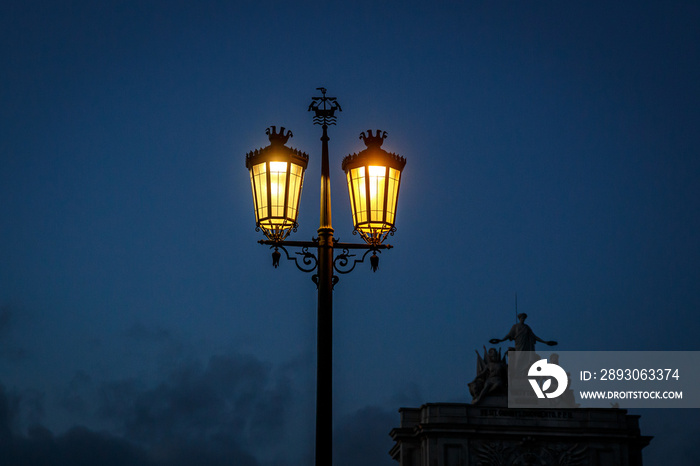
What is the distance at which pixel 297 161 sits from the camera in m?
9.79

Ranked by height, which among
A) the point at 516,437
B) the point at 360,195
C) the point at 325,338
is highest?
the point at 516,437

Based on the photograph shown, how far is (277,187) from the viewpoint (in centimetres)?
970

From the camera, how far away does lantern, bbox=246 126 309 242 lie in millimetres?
9688

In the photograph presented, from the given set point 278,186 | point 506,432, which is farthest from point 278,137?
point 506,432

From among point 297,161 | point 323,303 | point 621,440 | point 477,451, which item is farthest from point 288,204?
point 621,440

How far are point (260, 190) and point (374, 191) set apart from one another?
3.88 feet

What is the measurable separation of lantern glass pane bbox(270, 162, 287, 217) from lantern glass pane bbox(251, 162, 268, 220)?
3.1 inches

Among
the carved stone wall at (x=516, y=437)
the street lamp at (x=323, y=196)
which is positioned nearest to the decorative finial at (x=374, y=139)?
the street lamp at (x=323, y=196)

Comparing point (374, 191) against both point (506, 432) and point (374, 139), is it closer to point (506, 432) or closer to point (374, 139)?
point (374, 139)

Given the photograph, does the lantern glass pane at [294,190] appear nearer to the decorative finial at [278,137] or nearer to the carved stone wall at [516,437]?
the decorative finial at [278,137]

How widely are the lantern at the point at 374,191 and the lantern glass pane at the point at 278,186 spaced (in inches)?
28.7

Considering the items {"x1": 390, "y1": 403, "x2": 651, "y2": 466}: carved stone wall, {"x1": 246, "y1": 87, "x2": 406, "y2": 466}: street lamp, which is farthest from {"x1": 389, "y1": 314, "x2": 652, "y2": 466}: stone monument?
{"x1": 246, "y1": 87, "x2": 406, "y2": 466}: street lamp

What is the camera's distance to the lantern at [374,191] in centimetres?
971

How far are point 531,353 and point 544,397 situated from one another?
2394 millimetres
